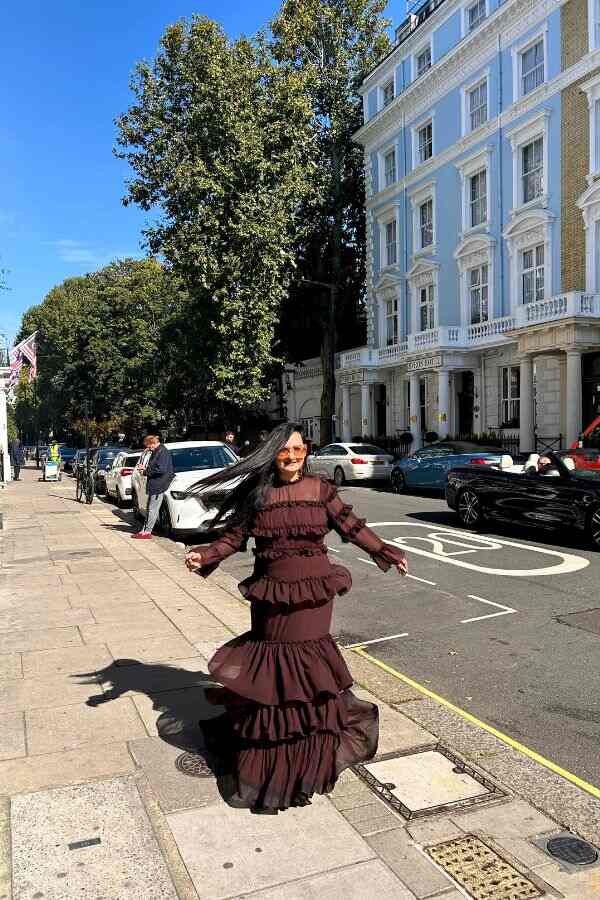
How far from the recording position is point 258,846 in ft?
9.64

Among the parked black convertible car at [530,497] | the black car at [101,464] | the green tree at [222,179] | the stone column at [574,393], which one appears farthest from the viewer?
the green tree at [222,179]

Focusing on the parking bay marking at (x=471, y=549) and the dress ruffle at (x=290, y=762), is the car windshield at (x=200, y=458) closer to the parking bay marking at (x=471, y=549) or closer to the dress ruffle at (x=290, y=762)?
the parking bay marking at (x=471, y=549)

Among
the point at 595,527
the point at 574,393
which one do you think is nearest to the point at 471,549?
the point at 595,527

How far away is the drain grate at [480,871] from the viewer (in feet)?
8.79

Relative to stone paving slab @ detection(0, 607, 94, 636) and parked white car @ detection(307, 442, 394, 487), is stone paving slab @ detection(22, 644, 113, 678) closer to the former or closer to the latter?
stone paving slab @ detection(0, 607, 94, 636)

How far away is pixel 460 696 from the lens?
16.0 feet

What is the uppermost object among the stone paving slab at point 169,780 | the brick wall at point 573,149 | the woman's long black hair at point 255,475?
the brick wall at point 573,149

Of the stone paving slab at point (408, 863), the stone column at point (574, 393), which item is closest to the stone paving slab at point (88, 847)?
the stone paving slab at point (408, 863)

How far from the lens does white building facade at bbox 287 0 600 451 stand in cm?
2116

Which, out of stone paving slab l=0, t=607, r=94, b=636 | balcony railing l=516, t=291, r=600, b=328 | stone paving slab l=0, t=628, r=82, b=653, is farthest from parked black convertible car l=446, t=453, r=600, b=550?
balcony railing l=516, t=291, r=600, b=328

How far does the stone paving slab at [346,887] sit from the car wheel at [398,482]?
58.0 ft

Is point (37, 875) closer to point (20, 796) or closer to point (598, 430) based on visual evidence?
point (20, 796)

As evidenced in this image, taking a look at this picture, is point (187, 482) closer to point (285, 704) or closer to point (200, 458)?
point (200, 458)

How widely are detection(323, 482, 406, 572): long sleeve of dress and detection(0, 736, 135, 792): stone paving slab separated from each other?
5.20ft
